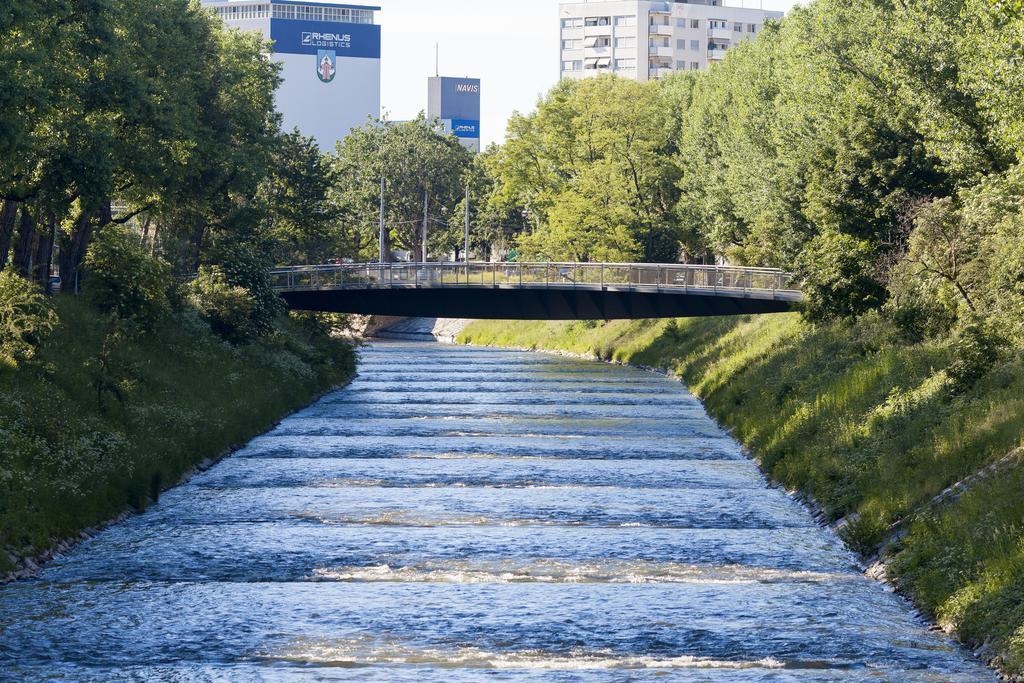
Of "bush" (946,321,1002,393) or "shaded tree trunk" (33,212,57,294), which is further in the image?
"shaded tree trunk" (33,212,57,294)

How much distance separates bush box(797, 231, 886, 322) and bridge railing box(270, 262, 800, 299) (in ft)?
23.3

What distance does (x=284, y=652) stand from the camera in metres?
25.8

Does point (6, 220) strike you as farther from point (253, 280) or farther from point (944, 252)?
point (944, 252)

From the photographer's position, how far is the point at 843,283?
2420 inches

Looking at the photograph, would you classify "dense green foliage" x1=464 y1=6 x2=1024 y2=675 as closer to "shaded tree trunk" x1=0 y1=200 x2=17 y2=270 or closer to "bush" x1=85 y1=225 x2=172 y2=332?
"bush" x1=85 y1=225 x2=172 y2=332

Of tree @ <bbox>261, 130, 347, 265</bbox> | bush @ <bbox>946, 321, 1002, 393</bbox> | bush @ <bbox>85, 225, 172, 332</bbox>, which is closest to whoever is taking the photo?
bush @ <bbox>946, 321, 1002, 393</bbox>

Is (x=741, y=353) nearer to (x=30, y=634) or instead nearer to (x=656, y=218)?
(x=656, y=218)

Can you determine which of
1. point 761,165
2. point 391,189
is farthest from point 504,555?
point 391,189

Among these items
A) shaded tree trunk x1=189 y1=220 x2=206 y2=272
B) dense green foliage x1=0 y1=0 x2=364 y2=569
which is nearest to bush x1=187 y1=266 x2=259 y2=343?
dense green foliage x1=0 y1=0 x2=364 y2=569

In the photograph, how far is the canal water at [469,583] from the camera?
25.1 meters

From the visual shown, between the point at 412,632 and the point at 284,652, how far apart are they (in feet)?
8.51

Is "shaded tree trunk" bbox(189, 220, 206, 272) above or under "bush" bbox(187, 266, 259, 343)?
above

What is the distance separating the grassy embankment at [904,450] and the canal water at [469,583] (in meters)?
0.87

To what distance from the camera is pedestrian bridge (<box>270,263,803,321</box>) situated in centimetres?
7444
